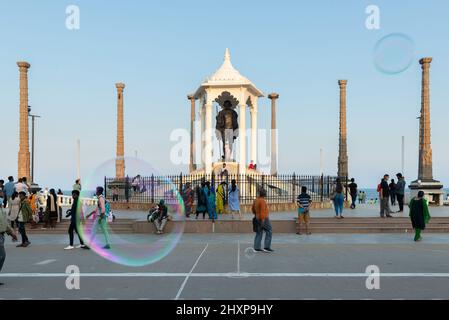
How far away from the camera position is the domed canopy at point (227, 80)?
29391mm

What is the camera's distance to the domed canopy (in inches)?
1157

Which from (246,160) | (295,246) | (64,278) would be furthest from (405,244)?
(246,160)

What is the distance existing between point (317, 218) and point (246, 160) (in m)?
12.9

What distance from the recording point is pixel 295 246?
14469 mm

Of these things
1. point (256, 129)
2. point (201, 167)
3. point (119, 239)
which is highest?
point (256, 129)

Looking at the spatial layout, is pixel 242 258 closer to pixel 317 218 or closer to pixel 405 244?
pixel 405 244

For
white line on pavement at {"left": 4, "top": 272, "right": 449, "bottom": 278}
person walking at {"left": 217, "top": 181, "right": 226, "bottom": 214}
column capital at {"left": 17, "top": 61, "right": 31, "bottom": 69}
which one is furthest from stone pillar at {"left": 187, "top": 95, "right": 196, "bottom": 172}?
white line on pavement at {"left": 4, "top": 272, "right": 449, "bottom": 278}

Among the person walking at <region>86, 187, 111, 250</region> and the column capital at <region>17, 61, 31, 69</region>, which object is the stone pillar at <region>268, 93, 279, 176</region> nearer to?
the column capital at <region>17, 61, 31, 69</region>

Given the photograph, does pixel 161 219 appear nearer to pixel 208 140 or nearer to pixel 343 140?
pixel 208 140

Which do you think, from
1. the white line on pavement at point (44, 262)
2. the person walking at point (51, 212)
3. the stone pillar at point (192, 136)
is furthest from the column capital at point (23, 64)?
the white line on pavement at point (44, 262)

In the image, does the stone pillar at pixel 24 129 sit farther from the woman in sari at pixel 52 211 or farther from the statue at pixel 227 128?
the woman in sari at pixel 52 211

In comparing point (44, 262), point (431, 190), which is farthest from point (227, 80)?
point (44, 262)

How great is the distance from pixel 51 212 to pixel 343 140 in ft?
88.2
